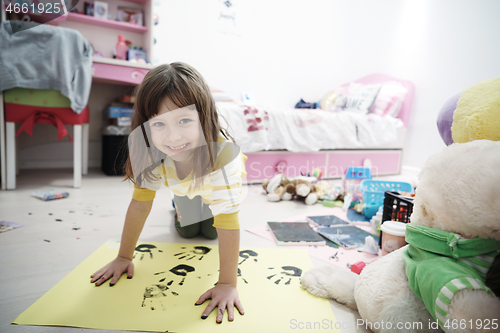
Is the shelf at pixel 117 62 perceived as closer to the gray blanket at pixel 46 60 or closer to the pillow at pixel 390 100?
the gray blanket at pixel 46 60

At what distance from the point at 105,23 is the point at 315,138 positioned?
1.71m

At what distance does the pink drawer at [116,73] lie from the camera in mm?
1687

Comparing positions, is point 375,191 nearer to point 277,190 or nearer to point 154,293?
point 277,190

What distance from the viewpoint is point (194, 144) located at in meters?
0.67

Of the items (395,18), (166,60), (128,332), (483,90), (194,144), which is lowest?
(128,332)

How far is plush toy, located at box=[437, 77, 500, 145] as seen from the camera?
50 cm

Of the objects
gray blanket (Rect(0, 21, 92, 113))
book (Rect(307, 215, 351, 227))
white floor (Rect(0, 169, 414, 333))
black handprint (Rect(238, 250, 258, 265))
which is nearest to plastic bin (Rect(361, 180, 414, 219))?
book (Rect(307, 215, 351, 227))

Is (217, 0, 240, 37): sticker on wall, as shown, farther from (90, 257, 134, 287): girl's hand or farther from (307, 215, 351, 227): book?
(90, 257, 134, 287): girl's hand

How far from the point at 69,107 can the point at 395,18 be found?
9.13 ft

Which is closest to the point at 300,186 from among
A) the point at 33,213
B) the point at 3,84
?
the point at 33,213

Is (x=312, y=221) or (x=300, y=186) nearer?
(x=312, y=221)

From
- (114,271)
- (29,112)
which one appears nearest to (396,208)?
(114,271)

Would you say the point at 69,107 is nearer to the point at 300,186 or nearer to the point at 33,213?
the point at 33,213

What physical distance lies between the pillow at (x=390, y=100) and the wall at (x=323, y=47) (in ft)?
0.44
